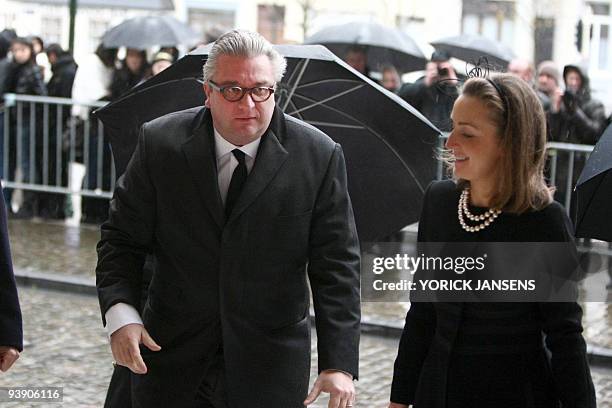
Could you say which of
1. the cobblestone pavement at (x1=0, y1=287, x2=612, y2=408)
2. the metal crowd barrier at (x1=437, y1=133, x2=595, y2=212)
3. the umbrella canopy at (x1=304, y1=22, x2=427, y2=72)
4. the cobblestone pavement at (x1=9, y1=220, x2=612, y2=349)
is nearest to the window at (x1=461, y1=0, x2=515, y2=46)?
the umbrella canopy at (x1=304, y1=22, x2=427, y2=72)

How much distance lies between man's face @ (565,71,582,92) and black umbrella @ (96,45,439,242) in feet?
19.5

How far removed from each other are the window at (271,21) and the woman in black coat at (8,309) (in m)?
33.4

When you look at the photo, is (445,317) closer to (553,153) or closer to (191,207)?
(191,207)

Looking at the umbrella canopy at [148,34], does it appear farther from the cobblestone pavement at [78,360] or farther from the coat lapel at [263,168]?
the coat lapel at [263,168]

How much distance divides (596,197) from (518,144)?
0.71m

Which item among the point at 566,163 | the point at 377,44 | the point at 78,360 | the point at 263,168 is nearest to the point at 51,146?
the point at 377,44

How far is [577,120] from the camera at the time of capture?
37.8ft

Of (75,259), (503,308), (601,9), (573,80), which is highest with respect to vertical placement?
(601,9)

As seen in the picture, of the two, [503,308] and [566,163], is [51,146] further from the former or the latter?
[503,308]

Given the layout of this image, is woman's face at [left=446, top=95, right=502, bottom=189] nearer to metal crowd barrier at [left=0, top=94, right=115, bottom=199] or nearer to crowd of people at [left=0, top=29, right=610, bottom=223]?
crowd of people at [left=0, top=29, right=610, bottom=223]

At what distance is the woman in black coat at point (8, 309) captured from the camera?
396 centimetres

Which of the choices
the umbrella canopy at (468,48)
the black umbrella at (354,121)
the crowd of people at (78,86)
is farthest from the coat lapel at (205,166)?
the umbrella canopy at (468,48)

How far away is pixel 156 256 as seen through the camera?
3875 mm

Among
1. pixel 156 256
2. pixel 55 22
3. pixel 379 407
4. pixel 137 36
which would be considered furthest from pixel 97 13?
pixel 156 256
